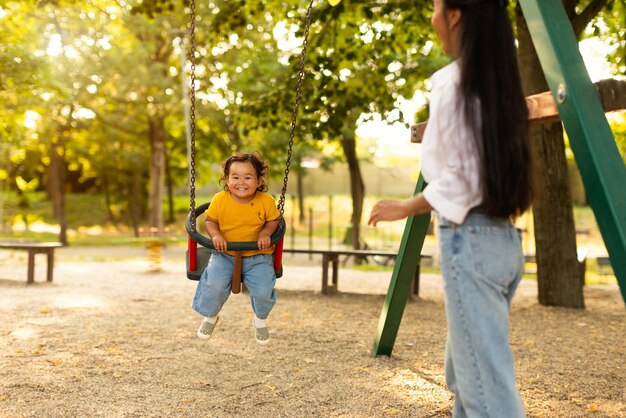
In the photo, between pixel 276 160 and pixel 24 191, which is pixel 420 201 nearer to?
pixel 276 160

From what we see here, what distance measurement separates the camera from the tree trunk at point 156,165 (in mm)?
25312

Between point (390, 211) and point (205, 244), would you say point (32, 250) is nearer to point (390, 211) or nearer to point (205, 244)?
point (205, 244)

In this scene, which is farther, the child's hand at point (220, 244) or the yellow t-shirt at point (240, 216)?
the yellow t-shirt at point (240, 216)

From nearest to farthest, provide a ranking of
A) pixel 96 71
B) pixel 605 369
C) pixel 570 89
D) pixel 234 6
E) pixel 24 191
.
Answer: pixel 570 89 → pixel 605 369 → pixel 234 6 → pixel 96 71 → pixel 24 191

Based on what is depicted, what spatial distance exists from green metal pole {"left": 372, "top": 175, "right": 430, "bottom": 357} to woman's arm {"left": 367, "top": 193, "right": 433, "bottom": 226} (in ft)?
7.55

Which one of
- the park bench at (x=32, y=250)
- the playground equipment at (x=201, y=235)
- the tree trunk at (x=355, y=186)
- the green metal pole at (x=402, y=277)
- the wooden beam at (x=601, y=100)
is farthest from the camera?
the tree trunk at (x=355, y=186)

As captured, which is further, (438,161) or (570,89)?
(570,89)

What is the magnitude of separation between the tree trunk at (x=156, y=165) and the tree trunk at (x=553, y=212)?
721 inches

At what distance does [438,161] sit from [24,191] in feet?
120

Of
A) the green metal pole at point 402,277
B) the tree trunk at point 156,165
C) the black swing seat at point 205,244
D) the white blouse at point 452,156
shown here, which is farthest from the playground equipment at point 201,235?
the tree trunk at point 156,165

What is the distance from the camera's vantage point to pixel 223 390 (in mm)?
4730

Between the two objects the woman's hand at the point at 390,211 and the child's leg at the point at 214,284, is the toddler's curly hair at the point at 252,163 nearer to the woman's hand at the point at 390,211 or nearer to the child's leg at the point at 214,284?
the child's leg at the point at 214,284

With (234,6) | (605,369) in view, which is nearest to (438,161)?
(605,369)

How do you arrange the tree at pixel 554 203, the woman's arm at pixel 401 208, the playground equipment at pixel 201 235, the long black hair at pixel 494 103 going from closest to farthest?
1. the long black hair at pixel 494 103
2. the woman's arm at pixel 401 208
3. the playground equipment at pixel 201 235
4. the tree at pixel 554 203
